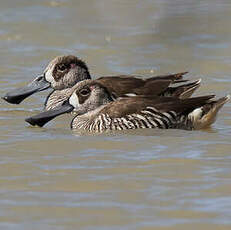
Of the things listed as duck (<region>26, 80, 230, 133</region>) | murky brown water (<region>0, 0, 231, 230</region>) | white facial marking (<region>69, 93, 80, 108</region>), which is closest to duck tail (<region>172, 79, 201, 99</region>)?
murky brown water (<region>0, 0, 231, 230</region>)

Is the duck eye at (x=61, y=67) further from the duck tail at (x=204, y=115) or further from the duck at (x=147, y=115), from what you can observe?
the duck tail at (x=204, y=115)

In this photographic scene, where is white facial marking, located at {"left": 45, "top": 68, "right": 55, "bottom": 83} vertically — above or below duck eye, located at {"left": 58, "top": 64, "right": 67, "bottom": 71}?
below

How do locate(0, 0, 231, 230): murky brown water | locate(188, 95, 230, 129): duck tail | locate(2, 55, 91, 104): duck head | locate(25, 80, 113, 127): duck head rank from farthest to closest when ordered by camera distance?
locate(2, 55, 91, 104): duck head < locate(25, 80, 113, 127): duck head < locate(188, 95, 230, 129): duck tail < locate(0, 0, 231, 230): murky brown water

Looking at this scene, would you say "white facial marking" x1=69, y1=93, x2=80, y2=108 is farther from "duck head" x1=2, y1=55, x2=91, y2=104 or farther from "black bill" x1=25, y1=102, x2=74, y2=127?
"duck head" x1=2, y1=55, x2=91, y2=104

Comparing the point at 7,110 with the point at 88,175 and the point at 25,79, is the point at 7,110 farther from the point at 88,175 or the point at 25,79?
the point at 88,175

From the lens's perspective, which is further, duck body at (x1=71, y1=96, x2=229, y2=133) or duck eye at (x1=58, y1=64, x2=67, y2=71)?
duck eye at (x1=58, y1=64, x2=67, y2=71)

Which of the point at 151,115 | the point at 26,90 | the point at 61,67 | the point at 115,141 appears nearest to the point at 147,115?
the point at 151,115

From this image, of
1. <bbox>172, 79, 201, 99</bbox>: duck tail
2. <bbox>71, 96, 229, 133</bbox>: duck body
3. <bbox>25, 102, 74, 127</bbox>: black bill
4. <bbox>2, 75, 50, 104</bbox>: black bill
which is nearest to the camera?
<bbox>71, 96, 229, 133</bbox>: duck body

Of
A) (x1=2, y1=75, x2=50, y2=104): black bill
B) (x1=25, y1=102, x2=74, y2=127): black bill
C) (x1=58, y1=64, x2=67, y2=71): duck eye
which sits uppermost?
(x1=58, y1=64, x2=67, y2=71): duck eye

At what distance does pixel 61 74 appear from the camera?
12789 mm

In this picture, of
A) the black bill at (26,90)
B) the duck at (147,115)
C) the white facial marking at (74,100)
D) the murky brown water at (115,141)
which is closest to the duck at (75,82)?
the black bill at (26,90)

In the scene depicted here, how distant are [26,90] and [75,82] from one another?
0.74m

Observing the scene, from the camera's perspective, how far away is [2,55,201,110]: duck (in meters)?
11.7

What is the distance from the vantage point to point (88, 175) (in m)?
8.66
